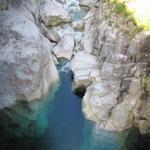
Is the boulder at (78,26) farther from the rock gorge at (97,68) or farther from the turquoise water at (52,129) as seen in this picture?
the turquoise water at (52,129)

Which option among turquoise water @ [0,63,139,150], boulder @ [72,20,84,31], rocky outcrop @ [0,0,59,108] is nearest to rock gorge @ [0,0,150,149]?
rocky outcrop @ [0,0,59,108]

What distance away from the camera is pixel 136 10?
18734 mm

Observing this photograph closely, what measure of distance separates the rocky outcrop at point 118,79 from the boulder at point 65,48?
5.13ft

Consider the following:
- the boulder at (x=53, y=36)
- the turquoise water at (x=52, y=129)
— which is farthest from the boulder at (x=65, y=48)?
the turquoise water at (x=52, y=129)

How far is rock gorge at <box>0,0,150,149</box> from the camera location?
16656mm

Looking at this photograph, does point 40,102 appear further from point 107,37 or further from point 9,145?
point 107,37

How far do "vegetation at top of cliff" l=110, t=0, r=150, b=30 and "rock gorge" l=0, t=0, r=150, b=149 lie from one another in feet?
0.64

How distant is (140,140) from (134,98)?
192 cm

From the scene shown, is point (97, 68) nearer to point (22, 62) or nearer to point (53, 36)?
point (22, 62)

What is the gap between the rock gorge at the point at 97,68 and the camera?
1666 centimetres

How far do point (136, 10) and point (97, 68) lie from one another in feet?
11.7

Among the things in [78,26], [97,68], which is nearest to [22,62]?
[97,68]

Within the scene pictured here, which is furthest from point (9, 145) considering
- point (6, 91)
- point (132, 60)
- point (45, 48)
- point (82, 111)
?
point (132, 60)

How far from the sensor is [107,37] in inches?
731
